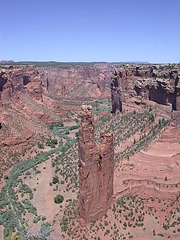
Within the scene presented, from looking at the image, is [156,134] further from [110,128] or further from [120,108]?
[120,108]

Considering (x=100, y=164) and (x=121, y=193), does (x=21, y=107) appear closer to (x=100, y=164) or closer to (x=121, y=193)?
(x=121, y=193)

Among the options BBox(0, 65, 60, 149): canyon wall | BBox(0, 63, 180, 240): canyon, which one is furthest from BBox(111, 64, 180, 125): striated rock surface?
BBox(0, 65, 60, 149): canyon wall

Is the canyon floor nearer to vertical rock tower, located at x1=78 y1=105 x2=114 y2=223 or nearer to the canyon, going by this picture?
the canyon

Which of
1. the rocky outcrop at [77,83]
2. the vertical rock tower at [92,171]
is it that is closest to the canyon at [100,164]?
the vertical rock tower at [92,171]

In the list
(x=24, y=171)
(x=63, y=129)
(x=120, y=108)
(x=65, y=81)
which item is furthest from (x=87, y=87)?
(x=24, y=171)

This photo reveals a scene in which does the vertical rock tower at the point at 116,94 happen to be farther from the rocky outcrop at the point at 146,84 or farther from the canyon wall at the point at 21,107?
the canyon wall at the point at 21,107
